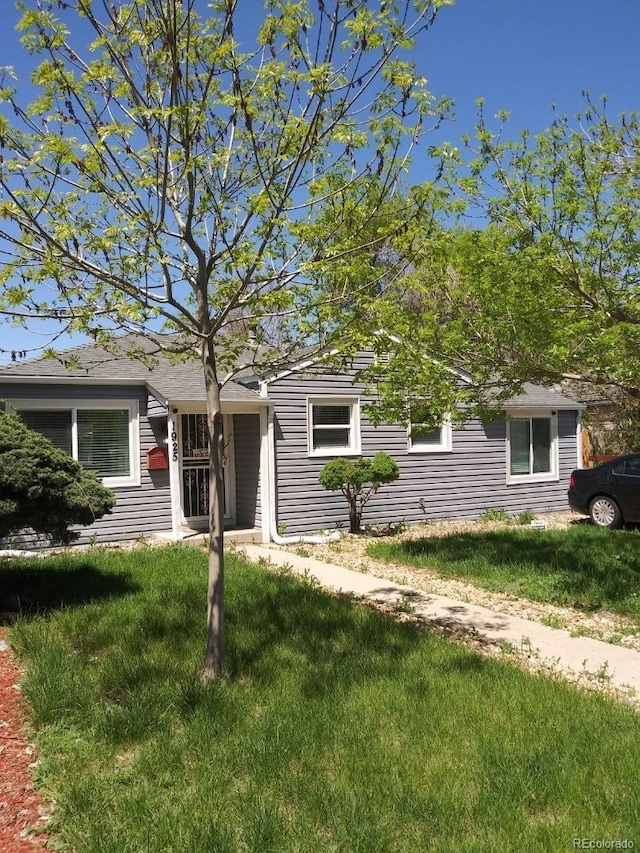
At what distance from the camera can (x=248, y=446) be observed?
13422 millimetres

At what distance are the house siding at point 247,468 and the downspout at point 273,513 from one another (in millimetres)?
455

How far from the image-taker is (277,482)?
1288 cm

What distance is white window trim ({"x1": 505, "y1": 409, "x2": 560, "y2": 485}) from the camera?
53.6 ft

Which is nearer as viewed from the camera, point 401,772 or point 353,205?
point 401,772

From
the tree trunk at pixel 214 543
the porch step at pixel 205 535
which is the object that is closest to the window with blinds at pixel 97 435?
the porch step at pixel 205 535

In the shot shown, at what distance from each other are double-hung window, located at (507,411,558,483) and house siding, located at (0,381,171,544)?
8380mm

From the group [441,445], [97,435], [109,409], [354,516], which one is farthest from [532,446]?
[97,435]

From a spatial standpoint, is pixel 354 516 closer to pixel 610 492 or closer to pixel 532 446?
pixel 610 492

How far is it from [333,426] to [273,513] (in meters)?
2.30

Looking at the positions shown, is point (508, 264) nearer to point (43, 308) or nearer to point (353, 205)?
point (353, 205)

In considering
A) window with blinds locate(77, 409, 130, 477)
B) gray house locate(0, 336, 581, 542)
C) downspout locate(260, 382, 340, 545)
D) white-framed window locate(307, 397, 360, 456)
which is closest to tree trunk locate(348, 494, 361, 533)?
gray house locate(0, 336, 581, 542)

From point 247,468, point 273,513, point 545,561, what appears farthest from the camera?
point 247,468

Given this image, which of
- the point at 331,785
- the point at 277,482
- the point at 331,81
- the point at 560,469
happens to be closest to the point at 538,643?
the point at 331,785

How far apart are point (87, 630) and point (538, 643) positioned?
4039 millimetres
